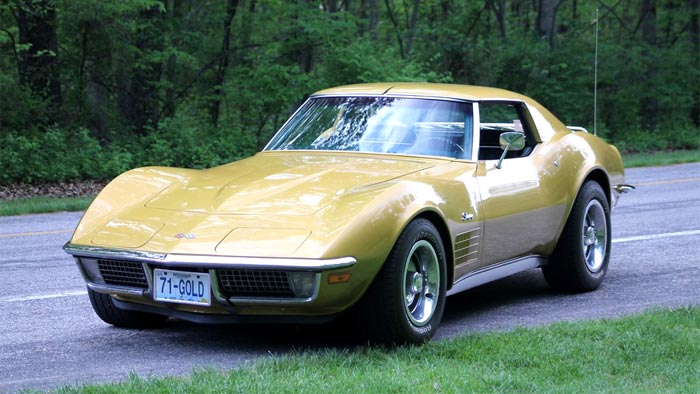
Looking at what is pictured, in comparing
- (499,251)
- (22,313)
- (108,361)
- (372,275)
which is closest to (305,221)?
(372,275)

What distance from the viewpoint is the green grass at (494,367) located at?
485cm

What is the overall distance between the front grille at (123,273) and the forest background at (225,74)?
11.4 m

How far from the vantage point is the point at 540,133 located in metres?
7.82

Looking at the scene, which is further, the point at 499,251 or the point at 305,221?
the point at 499,251

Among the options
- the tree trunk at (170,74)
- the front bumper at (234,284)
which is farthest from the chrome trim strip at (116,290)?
the tree trunk at (170,74)

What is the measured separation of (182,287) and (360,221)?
1.00m

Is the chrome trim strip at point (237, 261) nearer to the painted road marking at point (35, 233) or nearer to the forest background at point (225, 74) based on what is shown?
the painted road marking at point (35, 233)

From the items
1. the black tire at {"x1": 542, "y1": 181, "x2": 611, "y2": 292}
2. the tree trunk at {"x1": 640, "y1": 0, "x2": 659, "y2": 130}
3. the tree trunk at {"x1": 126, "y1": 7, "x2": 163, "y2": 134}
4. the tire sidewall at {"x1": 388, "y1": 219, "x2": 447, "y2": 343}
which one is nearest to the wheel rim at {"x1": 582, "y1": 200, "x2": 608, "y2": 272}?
the black tire at {"x1": 542, "y1": 181, "x2": 611, "y2": 292}

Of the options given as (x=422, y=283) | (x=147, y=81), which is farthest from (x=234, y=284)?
(x=147, y=81)

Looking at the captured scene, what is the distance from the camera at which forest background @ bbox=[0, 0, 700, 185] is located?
19188 millimetres

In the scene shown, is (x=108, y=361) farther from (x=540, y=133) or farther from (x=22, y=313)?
(x=540, y=133)

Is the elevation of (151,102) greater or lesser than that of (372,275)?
lesser

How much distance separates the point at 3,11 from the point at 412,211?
1665cm

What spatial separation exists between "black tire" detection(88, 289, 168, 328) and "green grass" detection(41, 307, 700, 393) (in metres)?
1.22
